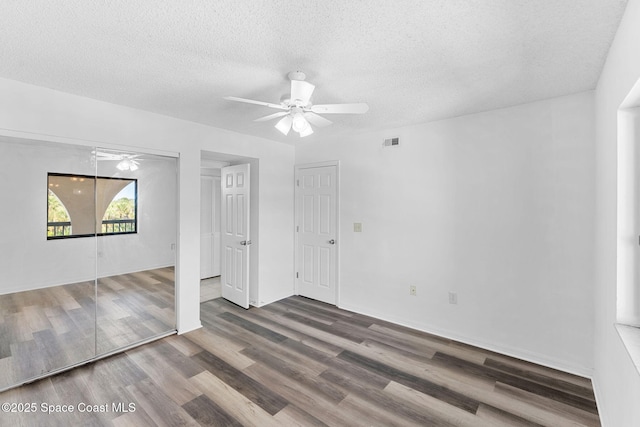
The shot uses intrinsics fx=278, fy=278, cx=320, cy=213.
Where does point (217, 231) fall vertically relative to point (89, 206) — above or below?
below

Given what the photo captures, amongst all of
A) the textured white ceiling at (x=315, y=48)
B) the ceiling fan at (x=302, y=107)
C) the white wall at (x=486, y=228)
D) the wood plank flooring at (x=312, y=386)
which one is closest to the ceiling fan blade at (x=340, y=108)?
the ceiling fan at (x=302, y=107)

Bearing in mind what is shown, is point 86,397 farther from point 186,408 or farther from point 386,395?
point 386,395

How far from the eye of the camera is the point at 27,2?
55.2 inches

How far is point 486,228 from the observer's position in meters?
2.96

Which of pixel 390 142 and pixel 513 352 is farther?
pixel 390 142

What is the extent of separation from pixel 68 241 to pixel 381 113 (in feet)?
11.1

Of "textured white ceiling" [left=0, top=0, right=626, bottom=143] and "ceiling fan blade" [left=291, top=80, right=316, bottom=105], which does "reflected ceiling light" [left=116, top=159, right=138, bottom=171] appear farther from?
"ceiling fan blade" [left=291, top=80, right=316, bottom=105]

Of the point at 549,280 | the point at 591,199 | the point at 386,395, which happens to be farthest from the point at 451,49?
the point at 386,395

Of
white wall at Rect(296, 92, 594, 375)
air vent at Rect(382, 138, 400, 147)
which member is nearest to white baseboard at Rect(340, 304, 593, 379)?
white wall at Rect(296, 92, 594, 375)

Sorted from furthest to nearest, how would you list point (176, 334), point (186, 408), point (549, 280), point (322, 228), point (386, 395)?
point (322, 228) → point (176, 334) → point (549, 280) → point (386, 395) → point (186, 408)

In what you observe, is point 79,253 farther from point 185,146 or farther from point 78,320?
point 185,146

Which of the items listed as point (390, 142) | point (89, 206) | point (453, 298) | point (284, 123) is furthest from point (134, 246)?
point (453, 298)

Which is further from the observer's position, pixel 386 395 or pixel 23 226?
pixel 23 226

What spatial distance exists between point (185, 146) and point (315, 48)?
2242mm
